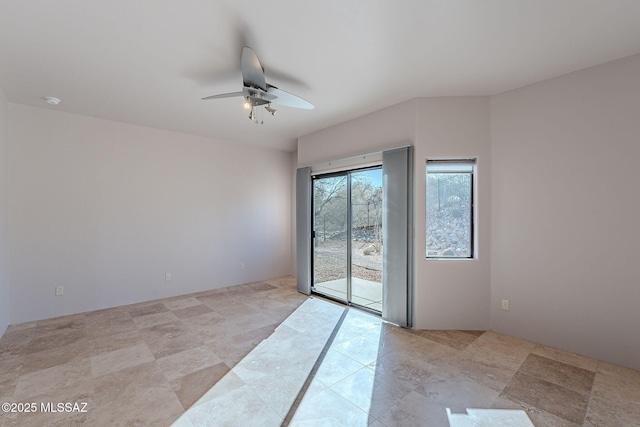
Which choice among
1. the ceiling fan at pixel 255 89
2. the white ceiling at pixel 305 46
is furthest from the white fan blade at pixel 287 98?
the white ceiling at pixel 305 46

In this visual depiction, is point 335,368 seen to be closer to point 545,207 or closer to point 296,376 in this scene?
point 296,376

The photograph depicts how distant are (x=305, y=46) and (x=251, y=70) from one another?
1.71 ft

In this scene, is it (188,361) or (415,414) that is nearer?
(415,414)

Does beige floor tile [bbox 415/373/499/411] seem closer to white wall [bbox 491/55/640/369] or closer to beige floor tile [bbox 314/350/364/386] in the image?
beige floor tile [bbox 314/350/364/386]

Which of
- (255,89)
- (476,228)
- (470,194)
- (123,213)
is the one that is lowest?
(476,228)

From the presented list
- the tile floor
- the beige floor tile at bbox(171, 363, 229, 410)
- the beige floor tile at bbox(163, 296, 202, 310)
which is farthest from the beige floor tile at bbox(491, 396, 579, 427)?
the beige floor tile at bbox(163, 296, 202, 310)

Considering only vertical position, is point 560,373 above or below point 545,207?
below

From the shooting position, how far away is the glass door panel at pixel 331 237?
4527 millimetres

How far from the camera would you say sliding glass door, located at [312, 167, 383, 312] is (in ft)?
13.5

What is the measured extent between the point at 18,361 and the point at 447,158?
507cm

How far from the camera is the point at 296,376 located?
243 cm

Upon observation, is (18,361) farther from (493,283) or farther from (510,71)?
(510,71)

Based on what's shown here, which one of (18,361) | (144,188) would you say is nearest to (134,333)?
(18,361)

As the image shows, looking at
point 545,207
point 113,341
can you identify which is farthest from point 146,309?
point 545,207
